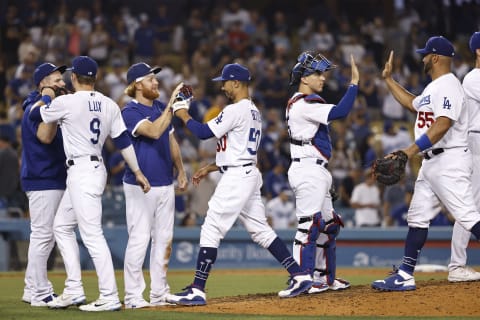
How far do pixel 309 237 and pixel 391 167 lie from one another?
0.99 meters

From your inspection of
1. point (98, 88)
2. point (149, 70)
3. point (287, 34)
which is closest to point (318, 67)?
point (149, 70)

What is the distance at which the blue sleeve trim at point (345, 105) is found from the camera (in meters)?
8.20

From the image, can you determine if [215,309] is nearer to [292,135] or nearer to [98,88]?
[292,135]

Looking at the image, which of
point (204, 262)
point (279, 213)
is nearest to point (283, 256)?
point (204, 262)

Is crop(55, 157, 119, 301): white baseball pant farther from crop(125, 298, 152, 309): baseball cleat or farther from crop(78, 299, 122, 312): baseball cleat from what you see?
crop(125, 298, 152, 309): baseball cleat

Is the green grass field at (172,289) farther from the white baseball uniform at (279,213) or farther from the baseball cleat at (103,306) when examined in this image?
the white baseball uniform at (279,213)

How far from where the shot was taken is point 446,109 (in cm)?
819

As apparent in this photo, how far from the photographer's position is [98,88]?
18031 millimetres

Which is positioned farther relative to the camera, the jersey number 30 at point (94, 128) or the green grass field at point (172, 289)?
the jersey number 30 at point (94, 128)

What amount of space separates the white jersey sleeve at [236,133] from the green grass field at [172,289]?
57.0 inches

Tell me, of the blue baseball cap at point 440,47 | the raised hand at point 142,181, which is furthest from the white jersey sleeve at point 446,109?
the raised hand at point 142,181

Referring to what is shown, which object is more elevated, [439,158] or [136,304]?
[439,158]

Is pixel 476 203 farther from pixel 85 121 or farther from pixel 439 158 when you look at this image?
pixel 85 121

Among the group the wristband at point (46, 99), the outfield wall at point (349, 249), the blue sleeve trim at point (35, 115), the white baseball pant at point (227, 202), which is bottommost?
the outfield wall at point (349, 249)
